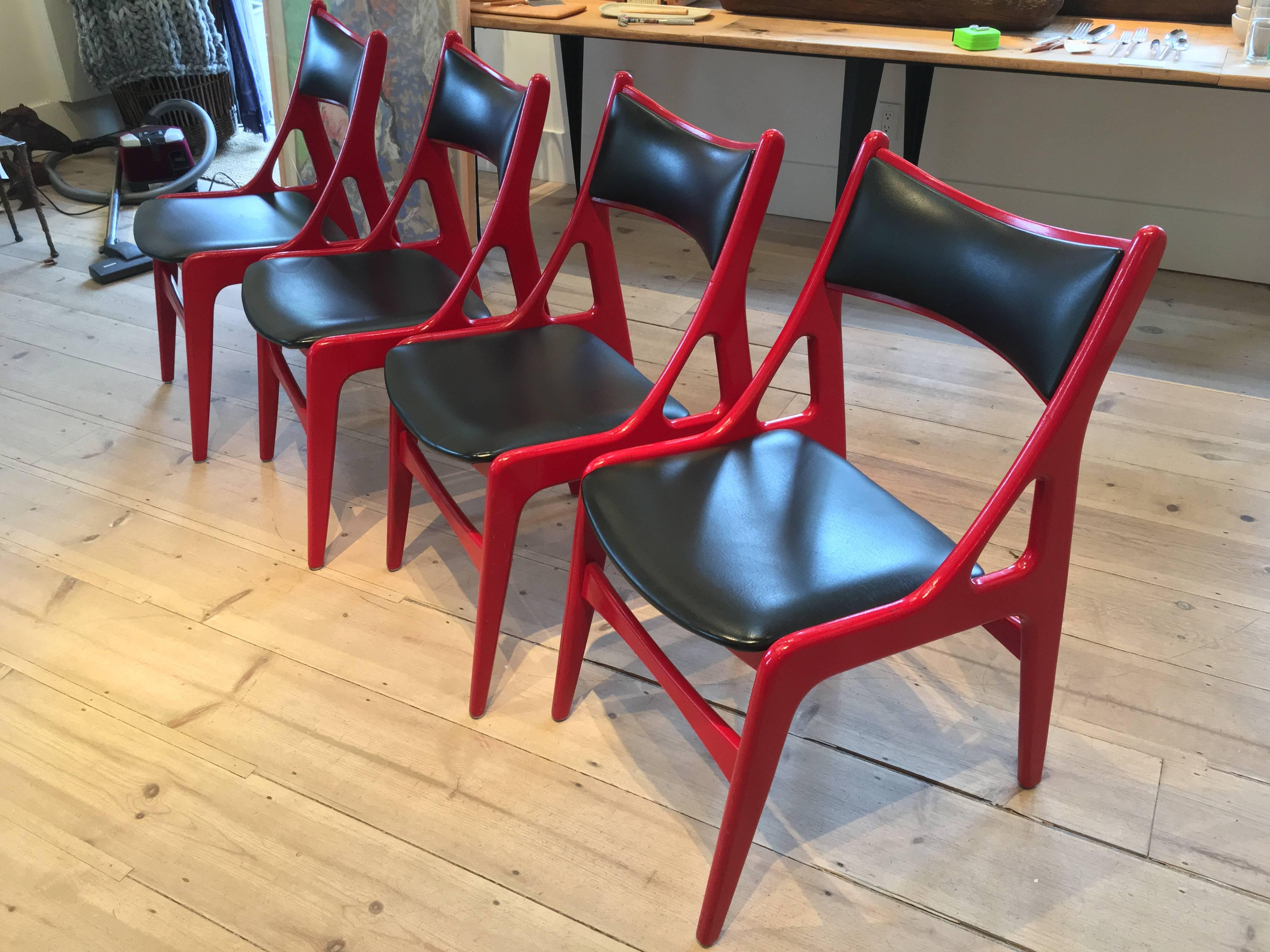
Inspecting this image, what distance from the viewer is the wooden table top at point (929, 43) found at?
2.25m

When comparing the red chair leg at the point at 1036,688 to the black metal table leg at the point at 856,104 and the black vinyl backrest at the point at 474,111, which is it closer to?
the black vinyl backrest at the point at 474,111

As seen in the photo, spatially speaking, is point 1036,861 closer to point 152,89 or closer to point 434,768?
point 434,768

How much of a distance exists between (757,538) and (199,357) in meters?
1.35

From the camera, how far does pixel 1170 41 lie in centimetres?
246

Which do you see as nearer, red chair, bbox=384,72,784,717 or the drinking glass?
red chair, bbox=384,72,784,717

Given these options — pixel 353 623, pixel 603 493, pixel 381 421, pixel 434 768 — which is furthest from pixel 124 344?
pixel 603 493

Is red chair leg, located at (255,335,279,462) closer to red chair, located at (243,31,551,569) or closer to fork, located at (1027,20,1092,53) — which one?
red chair, located at (243,31,551,569)

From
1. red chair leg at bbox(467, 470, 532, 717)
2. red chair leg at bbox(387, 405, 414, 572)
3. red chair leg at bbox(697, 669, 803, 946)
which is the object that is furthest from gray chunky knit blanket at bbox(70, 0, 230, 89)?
red chair leg at bbox(697, 669, 803, 946)

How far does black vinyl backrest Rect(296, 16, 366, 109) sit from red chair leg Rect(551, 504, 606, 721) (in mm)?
1224

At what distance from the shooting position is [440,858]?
1310 mm

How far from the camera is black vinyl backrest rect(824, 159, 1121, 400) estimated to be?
3.47ft

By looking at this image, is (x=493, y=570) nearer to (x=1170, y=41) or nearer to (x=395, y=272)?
(x=395, y=272)

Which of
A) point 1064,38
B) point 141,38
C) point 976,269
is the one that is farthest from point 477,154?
point 141,38

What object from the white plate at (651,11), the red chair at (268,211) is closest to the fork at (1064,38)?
the white plate at (651,11)
